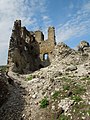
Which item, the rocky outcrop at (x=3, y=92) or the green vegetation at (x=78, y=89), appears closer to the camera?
the green vegetation at (x=78, y=89)

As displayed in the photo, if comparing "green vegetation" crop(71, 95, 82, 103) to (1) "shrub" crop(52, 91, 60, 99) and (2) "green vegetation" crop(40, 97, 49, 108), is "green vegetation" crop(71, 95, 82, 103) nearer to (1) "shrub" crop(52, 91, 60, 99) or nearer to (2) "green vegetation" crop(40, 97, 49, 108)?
(1) "shrub" crop(52, 91, 60, 99)

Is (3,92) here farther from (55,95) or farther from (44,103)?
(55,95)

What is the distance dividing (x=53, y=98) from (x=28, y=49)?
2415 centimetres

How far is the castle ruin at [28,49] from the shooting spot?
3322 cm

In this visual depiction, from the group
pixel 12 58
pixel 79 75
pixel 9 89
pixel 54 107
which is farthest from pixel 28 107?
pixel 12 58

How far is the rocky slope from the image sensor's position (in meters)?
15.8

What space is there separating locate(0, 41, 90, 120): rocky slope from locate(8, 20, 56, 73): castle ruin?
891 cm

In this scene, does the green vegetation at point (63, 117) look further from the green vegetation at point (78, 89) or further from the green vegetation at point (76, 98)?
the green vegetation at point (78, 89)

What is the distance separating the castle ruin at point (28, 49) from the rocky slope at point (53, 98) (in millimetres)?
8908

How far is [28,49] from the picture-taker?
4138 cm

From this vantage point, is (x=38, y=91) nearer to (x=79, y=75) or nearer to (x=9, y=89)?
(x=9, y=89)

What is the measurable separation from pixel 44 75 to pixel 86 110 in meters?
9.91

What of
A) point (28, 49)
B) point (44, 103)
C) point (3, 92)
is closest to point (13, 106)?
point (3, 92)

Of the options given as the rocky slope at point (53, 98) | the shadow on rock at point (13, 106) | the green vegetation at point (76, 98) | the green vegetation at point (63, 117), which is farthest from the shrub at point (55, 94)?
the green vegetation at point (63, 117)
